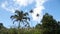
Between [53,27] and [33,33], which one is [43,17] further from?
[33,33]

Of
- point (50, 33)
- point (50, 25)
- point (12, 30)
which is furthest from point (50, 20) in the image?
point (12, 30)

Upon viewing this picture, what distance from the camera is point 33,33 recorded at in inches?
1825

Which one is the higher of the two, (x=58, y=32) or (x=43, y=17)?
(x=43, y=17)

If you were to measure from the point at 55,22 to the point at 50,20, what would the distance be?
168 cm

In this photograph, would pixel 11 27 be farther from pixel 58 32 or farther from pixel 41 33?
pixel 58 32

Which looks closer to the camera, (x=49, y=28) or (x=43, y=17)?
(x=49, y=28)

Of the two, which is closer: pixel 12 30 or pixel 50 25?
pixel 12 30

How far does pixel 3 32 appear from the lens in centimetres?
4841

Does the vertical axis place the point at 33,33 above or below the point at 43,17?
below

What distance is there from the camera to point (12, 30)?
45.9 metres

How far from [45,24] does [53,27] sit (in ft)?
7.39

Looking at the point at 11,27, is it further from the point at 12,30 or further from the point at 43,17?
the point at 43,17

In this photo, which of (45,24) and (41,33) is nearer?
(41,33)

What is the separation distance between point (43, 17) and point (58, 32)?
268 inches
